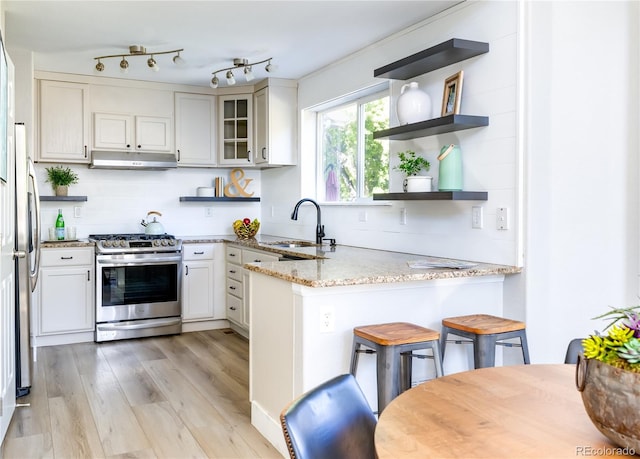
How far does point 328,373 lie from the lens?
8.18 ft

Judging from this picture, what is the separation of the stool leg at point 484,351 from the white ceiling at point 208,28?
1.92m

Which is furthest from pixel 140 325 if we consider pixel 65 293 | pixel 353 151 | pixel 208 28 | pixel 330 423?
pixel 330 423

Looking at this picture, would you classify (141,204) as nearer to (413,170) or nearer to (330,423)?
(413,170)

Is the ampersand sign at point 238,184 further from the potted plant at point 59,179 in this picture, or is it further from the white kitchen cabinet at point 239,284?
the potted plant at point 59,179

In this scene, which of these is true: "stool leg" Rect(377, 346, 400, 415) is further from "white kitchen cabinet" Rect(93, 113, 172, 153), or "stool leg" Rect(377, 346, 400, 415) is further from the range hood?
"white kitchen cabinet" Rect(93, 113, 172, 153)

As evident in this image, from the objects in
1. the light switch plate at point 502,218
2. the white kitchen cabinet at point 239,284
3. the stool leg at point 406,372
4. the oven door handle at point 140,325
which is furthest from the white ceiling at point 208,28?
the oven door handle at point 140,325

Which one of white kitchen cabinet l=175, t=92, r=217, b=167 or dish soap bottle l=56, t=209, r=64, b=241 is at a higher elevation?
white kitchen cabinet l=175, t=92, r=217, b=167

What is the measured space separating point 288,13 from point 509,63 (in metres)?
1.38

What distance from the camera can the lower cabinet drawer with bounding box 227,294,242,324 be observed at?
485 centimetres

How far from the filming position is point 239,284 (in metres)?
4.87

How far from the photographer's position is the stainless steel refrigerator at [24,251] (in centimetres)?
311

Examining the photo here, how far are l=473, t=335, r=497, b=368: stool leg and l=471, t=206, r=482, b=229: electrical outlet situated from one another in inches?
31.8

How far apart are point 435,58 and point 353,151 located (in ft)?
5.02

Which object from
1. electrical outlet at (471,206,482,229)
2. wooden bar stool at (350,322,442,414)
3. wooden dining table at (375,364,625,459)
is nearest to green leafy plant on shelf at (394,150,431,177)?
electrical outlet at (471,206,482,229)
